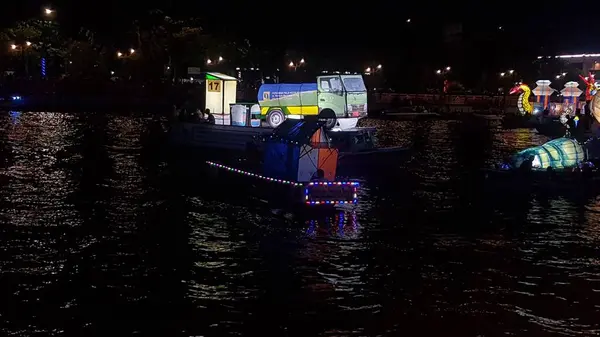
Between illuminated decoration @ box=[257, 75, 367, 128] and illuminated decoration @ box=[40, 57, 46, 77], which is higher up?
illuminated decoration @ box=[40, 57, 46, 77]

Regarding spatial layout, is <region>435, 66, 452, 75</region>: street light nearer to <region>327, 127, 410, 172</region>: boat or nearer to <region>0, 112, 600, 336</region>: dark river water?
<region>327, 127, 410, 172</region>: boat

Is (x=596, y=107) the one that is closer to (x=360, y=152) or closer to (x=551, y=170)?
(x=551, y=170)

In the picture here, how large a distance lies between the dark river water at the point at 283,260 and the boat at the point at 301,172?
566mm

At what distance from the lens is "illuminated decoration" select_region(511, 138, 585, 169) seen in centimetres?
2411

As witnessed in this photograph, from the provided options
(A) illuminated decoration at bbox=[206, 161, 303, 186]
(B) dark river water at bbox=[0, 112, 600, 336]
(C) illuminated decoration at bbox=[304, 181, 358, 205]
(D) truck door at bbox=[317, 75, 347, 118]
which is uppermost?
(D) truck door at bbox=[317, 75, 347, 118]

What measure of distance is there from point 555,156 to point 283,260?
1406 centimetres

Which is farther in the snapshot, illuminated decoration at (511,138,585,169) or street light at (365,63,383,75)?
street light at (365,63,383,75)

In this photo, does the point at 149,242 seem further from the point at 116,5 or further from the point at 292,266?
the point at 116,5

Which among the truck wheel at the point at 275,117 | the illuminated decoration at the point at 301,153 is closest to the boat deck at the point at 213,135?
the truck wheel at the point at 275,117

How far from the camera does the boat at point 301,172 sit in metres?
17.0

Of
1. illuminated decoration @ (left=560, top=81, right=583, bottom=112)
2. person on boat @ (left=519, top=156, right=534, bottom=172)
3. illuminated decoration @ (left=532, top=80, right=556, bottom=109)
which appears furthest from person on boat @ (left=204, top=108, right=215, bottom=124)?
illuminated decoration @ (left=532, top=80, right=556, bottom=109)

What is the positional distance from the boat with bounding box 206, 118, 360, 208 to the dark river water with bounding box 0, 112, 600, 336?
0.57 m

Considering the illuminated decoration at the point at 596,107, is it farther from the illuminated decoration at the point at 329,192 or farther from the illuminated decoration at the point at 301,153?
the illuminated decoration at the point at 329,192

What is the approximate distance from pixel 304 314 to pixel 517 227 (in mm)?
8306
